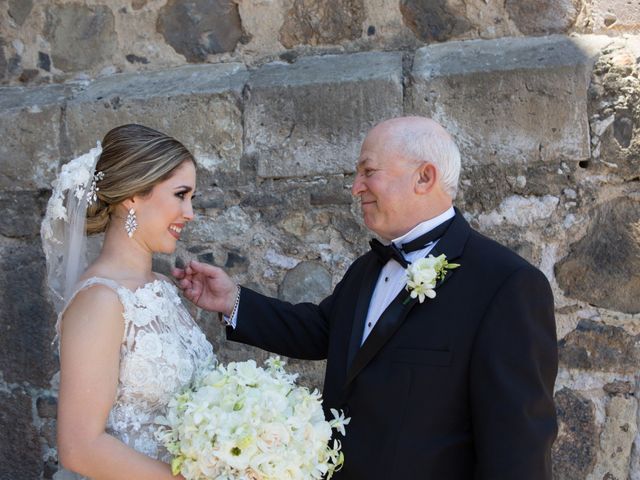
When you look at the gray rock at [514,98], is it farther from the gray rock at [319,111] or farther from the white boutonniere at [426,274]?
the white boutonniere at [426,274]

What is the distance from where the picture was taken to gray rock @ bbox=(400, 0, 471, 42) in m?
3.73

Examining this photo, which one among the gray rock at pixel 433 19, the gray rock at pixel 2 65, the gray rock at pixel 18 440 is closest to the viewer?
the gray rock at pixel 433 19

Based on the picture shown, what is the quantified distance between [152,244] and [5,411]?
1.73m

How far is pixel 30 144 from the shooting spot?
3916 mm

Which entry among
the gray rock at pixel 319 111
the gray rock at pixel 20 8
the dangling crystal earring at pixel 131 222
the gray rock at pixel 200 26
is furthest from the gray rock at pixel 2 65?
the dangling crystal earring at pixel 131 222

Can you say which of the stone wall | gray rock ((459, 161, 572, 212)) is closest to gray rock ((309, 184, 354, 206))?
the stone wall

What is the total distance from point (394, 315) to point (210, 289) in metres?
0.92

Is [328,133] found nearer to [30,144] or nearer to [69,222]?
[69,222]

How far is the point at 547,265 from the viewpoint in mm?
3504

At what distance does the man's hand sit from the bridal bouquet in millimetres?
703

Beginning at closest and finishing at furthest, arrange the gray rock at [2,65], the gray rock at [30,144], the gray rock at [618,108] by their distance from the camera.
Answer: the gray rock at [618,108], the gray rock at [30,144], the gray rock at [2,65]

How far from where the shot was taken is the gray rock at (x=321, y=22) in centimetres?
381

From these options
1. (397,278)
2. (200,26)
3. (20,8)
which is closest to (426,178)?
(397,278)

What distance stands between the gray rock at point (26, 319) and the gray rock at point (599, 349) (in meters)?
2.40
